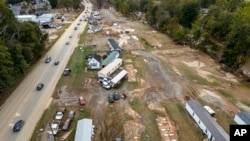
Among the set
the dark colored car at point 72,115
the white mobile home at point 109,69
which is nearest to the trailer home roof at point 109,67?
the white mobile home at point 109,69

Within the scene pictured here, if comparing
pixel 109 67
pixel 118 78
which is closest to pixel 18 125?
pixel 118 78

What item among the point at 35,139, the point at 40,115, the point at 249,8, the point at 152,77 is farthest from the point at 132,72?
the point at 249,8

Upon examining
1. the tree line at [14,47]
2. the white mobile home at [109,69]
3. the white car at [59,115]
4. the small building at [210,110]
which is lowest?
the white car at [59,115]

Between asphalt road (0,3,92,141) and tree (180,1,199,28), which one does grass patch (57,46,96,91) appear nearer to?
asphalt road (0,3,92,141)

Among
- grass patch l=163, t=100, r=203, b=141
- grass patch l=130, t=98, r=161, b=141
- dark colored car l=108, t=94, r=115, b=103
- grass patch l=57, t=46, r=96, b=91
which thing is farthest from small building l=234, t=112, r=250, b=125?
grass patch l=57, t=46, r=96, b=91

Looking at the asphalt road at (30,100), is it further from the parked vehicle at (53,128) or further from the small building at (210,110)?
the small building at (210,110)

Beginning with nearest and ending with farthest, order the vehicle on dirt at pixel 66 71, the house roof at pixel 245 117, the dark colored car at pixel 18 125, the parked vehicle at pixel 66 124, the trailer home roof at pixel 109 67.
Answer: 1. the dark colored car at pixel 18 125
2. the parked vehicle at pixel 66 124
3. the house roof at pixel 245 117
4. the trailer home roof at pixel 109 67
5. the vehicle on dirt at pixel 66 71
